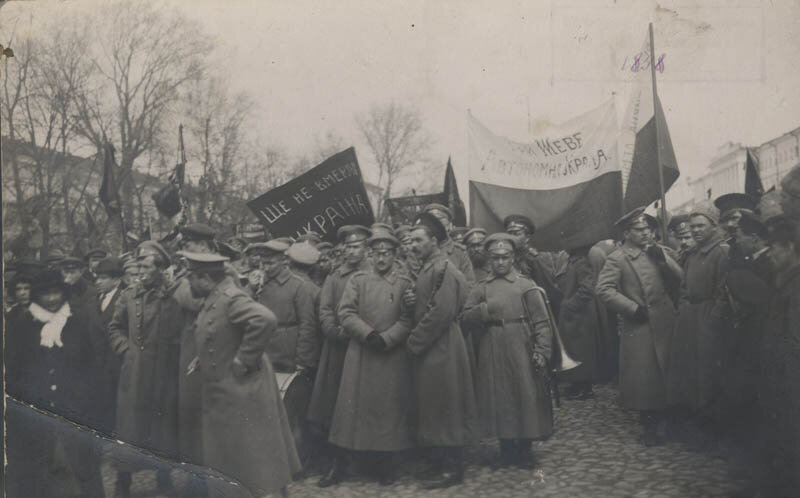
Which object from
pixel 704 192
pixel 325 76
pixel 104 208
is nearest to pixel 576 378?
pixel 704 192

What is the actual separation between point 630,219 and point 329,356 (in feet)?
7.34

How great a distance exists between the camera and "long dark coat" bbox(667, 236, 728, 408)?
3.67 m

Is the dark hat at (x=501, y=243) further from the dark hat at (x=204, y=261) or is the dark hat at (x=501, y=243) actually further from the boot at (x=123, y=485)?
the boot at (x=123, y=485)

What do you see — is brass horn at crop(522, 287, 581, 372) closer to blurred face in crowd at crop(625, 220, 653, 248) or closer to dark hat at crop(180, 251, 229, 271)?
blurred face in crowd at crop(625, 220, 653, 248)

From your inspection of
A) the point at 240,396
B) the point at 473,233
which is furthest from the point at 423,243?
the point at 240,396

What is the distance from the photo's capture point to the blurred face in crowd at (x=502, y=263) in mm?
4074

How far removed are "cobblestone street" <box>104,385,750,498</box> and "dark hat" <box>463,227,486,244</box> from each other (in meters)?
1.52

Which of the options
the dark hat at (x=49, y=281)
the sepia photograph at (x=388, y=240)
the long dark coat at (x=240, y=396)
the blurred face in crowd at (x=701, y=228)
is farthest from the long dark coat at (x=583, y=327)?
the dark hat at (x=49, y=281)

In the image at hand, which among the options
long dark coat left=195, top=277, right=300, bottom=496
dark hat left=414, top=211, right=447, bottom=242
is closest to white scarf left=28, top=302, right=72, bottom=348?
long dark coat left=195, top=277, right=300, bottom=496

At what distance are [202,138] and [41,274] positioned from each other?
142 centimetres

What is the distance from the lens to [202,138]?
3980mm

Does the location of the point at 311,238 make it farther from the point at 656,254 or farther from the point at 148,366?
the point at 656,254

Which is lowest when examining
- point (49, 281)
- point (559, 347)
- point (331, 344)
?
point (559, 347)

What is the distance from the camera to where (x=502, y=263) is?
4086mm
